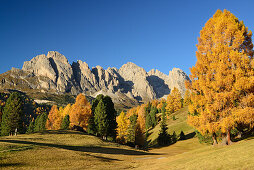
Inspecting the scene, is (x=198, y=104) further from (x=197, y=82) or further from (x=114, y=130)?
(x=114, y=130)

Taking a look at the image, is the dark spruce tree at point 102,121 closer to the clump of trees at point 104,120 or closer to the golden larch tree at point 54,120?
the clump of trees at point 104,120

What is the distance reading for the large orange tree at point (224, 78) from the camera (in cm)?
1808

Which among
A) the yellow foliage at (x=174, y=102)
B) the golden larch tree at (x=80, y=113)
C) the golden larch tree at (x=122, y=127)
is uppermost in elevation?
the yellow foliage at (x=174, y=102)

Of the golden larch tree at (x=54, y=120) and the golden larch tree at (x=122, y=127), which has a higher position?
the golden larch tree at (x=54, y=120)

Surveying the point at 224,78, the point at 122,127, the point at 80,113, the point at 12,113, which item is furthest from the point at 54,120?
the point at 224,78

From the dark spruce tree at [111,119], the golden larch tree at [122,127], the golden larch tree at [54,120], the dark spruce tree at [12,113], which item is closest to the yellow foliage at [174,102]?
the golden larch tree at [122,127]

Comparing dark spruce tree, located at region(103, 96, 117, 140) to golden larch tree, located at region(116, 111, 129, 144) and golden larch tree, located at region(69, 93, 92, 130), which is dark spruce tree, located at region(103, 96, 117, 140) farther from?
golden larch tree, located at region(69, 93, 92, 130)

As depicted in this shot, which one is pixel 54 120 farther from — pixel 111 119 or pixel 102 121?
pixel 102 121

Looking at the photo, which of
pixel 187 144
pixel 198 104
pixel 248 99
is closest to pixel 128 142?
pixel 187 144

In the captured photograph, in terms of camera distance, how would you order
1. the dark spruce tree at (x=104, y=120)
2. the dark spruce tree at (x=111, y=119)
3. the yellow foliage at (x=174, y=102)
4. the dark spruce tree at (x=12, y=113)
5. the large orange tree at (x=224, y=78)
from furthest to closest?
the yellow foliage at (x=174, y=102) < the dark spruce tree at (x=111, y=119) < the dark spruce tree at (x=12, y=113) < the dark spruce tree at (x=104, y=120) < the large orange tree at (x=224, y=78)

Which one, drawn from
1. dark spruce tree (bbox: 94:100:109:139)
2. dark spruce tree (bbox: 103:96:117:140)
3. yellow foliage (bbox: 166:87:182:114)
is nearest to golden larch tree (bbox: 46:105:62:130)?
dark spruce tree (bbox: 103:96:117:140)

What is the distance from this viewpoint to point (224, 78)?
18625 millimetres

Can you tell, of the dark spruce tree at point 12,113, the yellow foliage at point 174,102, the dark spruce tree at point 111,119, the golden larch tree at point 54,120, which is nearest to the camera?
the dark spruce tree at point 12,113

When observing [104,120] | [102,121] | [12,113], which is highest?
[12,113]
